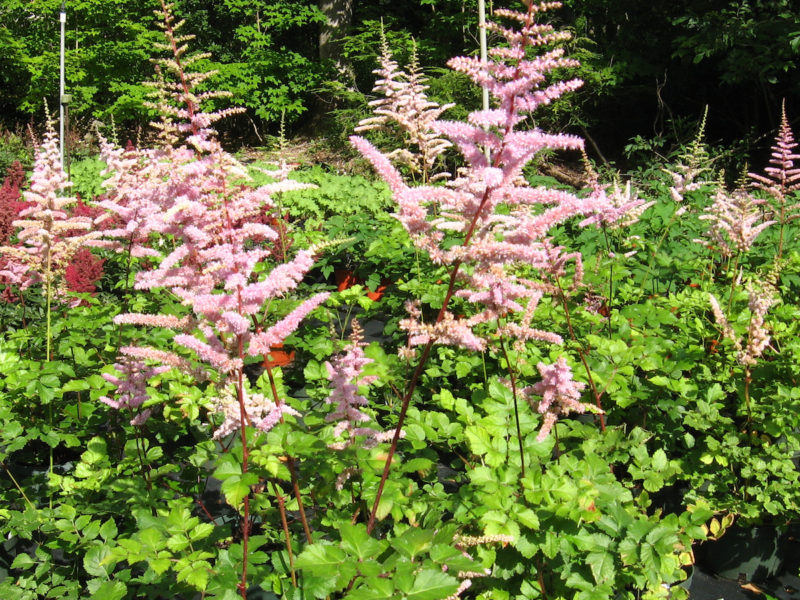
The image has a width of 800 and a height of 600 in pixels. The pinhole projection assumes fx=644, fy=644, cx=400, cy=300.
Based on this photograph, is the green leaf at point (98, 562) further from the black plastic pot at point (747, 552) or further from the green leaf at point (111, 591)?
the black plastic pot at point (747, 552)

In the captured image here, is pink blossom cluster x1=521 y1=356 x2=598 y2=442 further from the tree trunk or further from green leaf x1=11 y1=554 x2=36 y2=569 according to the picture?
the tree trunk

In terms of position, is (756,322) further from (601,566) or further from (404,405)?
(404,405)

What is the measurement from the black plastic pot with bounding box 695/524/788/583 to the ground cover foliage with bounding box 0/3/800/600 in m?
0.09

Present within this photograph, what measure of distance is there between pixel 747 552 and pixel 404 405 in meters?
1.96

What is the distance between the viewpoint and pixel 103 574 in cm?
190

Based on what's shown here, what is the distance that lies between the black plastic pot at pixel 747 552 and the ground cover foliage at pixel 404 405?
0.30ft

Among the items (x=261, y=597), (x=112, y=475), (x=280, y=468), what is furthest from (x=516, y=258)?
(x=112, y=475)

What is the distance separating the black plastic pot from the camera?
8.60ft

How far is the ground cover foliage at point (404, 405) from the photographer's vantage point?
4.82 ft

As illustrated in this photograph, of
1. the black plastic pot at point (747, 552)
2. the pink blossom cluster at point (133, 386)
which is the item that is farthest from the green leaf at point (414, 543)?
the black plastic pot at point (747, 552)

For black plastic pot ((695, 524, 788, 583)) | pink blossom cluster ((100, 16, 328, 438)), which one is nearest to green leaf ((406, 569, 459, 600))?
pink blossom cluster ((100, 16, 328, 438))

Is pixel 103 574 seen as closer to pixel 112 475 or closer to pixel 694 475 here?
pixel 112 475

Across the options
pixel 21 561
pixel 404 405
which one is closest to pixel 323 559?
pixel 404 405

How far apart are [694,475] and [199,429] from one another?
1952 millimetres
